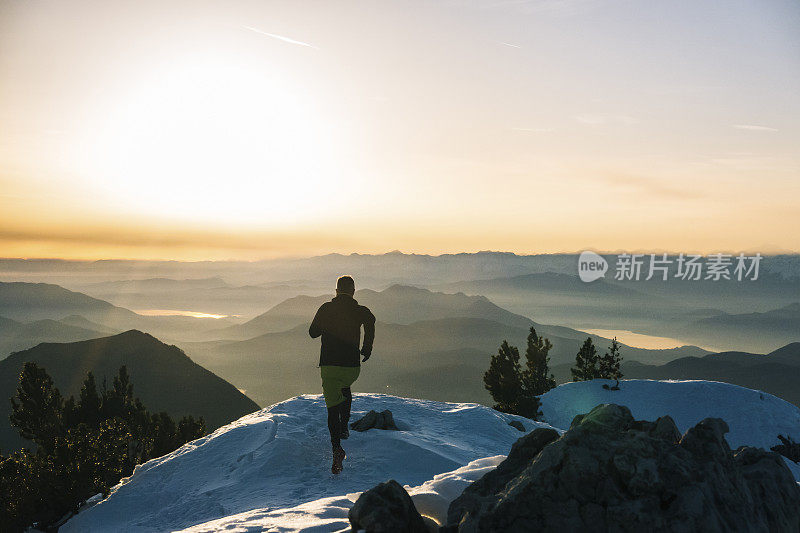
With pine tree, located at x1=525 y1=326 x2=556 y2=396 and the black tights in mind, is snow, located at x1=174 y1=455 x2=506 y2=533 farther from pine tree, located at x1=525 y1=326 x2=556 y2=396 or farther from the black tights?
pine tree, located at x1=525 y1=326 x2=556 y2=396

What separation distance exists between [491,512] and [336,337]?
17.7 ft

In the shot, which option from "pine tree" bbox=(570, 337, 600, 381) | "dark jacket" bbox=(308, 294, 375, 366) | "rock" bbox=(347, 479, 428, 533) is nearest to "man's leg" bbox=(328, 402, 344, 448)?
"dark jacket" bbox=(308, 294, 375, 366)

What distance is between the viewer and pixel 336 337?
31.6 ft

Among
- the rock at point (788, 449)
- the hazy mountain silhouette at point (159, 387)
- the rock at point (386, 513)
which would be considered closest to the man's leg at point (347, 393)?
the rock at point (386, 513)

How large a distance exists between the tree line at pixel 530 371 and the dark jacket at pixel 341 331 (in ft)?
108

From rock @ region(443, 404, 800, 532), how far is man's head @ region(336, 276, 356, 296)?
17.5 feet

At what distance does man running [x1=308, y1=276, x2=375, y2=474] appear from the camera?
9.59m

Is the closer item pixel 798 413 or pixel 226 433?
pixel 226 433

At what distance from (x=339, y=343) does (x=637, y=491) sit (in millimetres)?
6161

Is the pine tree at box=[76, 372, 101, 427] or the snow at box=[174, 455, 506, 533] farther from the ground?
the snow at box=[174, 455, 506, 533]

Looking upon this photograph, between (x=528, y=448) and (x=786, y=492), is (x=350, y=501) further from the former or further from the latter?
(x=786, y=492)

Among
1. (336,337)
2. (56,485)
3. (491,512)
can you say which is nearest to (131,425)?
(56,485)

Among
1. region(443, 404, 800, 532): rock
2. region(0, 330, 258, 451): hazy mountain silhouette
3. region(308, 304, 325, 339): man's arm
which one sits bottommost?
region(0, 330, 258, 451): hazy mountain silhouette

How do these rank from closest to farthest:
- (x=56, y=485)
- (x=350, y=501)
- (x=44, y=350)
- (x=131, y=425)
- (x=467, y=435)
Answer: (x=350, y=501), (x=467, y=435), (x=56, y=485), (x=131, y=425), (x=44, y=350)
